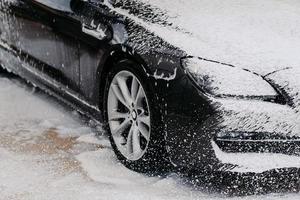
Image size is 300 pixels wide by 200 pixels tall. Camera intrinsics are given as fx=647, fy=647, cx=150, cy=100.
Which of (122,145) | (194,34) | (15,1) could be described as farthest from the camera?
(15,1)

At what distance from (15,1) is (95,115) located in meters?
1.44

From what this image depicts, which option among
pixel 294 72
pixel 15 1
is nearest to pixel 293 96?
pixel 294 72

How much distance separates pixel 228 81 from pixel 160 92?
0.44m

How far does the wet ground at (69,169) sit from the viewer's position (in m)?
4.00

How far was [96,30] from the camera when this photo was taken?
4.44 metres

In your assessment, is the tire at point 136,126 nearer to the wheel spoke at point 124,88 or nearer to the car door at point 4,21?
the wheel spoke at point 124,88

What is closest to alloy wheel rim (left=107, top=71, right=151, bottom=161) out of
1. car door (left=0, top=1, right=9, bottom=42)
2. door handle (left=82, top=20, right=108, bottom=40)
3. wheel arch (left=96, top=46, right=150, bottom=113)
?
wheel arch (left=96, top=46, right=150, bottom=113)

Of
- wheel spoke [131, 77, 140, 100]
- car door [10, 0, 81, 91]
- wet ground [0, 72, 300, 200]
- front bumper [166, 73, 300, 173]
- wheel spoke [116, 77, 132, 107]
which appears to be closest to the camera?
front bumper [166, 73, 300, 173]

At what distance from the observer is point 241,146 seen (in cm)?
371

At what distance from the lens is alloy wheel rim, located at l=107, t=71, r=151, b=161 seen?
4215mm

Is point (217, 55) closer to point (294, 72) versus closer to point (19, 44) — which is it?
point (294, 72)

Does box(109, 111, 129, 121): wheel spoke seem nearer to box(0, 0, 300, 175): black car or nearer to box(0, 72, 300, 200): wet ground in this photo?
box(0, 0, 300, 175): black car

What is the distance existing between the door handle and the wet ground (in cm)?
87

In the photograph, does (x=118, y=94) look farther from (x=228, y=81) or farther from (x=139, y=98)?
(x=228, y=81)
